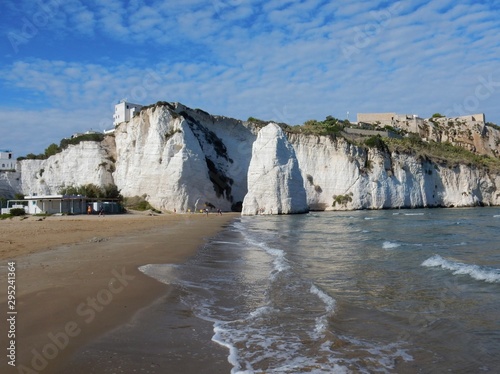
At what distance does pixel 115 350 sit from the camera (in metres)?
4.50

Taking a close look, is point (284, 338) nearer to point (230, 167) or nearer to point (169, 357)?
point (169, 357)

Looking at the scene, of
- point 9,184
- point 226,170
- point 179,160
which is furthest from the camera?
point 9,184

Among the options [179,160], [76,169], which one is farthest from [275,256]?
[76,169]

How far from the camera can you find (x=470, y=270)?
941cm

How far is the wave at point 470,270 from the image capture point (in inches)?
341

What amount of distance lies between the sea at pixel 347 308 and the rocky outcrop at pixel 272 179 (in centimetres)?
2726

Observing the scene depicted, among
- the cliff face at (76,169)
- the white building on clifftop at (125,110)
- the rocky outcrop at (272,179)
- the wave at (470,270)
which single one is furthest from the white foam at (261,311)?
the white building on clifftop at (125,110)

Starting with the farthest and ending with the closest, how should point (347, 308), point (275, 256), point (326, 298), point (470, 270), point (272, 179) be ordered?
point (272, 179) < point (275, 256) < point (470, 270) < point (326, 298) < point (347, 308)

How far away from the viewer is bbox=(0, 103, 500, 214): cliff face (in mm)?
42250

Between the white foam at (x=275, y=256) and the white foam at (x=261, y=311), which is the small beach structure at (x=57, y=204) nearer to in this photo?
the white foam at (x=275, y=256)

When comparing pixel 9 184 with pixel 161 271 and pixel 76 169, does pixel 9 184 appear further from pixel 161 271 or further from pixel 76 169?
pixel 161 271

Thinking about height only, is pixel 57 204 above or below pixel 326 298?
above

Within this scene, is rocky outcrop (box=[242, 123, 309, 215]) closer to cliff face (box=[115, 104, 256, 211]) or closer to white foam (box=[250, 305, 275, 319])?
cliff face (box=[115, 104, 256, 211])

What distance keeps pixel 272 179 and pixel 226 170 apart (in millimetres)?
10758
